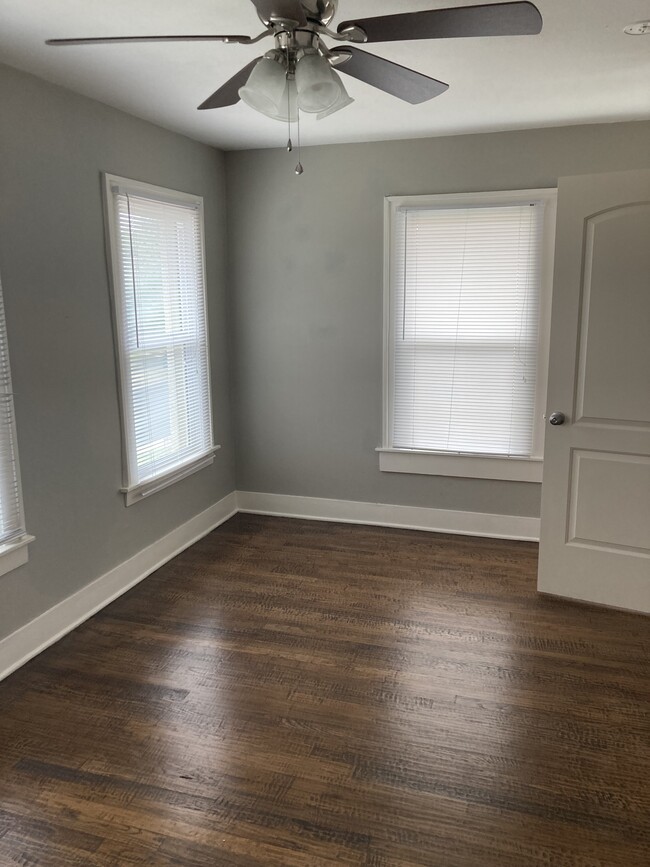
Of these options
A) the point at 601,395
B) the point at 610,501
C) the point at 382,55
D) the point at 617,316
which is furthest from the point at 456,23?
the point at 610,501

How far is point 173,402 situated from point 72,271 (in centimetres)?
107

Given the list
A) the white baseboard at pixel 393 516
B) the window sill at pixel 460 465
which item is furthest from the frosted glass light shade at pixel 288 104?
the white baseboard at pixel 393 516

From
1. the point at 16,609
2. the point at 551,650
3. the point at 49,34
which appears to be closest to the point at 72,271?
the point at 49,34

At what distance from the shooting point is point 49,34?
2287mm

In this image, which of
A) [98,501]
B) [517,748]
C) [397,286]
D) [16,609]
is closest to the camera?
[517,748]

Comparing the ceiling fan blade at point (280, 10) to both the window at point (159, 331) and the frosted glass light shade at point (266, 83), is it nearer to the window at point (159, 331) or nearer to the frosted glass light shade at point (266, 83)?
the frosted glass light shade at point (266, 83)

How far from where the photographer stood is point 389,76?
1904 millimetres

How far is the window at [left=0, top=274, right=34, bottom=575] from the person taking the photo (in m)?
2.63

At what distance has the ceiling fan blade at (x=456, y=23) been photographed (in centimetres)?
149

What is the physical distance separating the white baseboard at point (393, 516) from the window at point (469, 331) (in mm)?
296

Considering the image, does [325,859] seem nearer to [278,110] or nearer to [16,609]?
[16,609]

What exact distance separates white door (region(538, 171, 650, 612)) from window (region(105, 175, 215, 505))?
210 cm

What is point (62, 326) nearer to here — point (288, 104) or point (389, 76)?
point (288, 104)

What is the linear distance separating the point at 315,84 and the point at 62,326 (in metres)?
1.74
